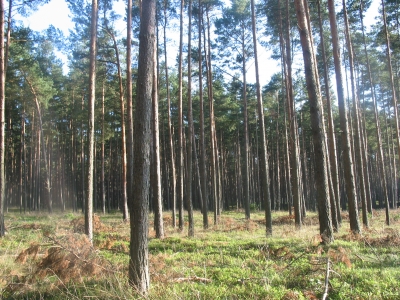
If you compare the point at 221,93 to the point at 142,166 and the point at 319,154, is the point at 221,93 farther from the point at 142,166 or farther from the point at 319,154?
the point at 142,166

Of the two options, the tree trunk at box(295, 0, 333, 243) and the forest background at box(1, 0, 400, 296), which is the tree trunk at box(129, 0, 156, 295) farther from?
the tree trunk at box(295, 0, 333, 243)

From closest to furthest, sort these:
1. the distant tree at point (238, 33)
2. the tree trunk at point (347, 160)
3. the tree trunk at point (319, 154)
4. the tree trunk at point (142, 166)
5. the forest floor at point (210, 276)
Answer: the forest floor at point (210, 276) < the tree trunk at point (142, 166) < the tree trunk at point (319, 154) < the tree trunk at point (347, 160) < the distant tree at point (238, 33)

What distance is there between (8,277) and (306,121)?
30.7 meters

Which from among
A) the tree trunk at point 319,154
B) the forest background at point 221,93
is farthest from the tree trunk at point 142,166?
the tree trunk at point 319,154

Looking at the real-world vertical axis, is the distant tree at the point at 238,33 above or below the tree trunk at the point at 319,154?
above

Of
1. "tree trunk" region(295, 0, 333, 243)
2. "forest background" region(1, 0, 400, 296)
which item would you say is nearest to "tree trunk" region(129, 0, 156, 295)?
"forest background" region(1, 0, 400, 296)

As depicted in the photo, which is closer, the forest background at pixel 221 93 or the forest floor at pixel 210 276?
the forest floor at pixel 210 276

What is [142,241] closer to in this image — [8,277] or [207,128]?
[8,277]

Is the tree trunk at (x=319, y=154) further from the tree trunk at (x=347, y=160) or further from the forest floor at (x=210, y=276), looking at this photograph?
the tree trunk at (x=347, y=160)

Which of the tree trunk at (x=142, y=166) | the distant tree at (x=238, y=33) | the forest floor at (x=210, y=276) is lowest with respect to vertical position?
the forest floor at (x=210, y=276)

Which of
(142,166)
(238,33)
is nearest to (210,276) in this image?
(142,166)

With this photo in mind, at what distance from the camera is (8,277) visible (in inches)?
245

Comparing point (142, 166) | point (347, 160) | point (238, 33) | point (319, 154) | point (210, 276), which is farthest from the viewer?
point (238, 33)

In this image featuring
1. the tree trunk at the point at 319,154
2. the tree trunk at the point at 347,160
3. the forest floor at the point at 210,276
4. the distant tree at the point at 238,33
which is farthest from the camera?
the distant tree at the point at 238,33
